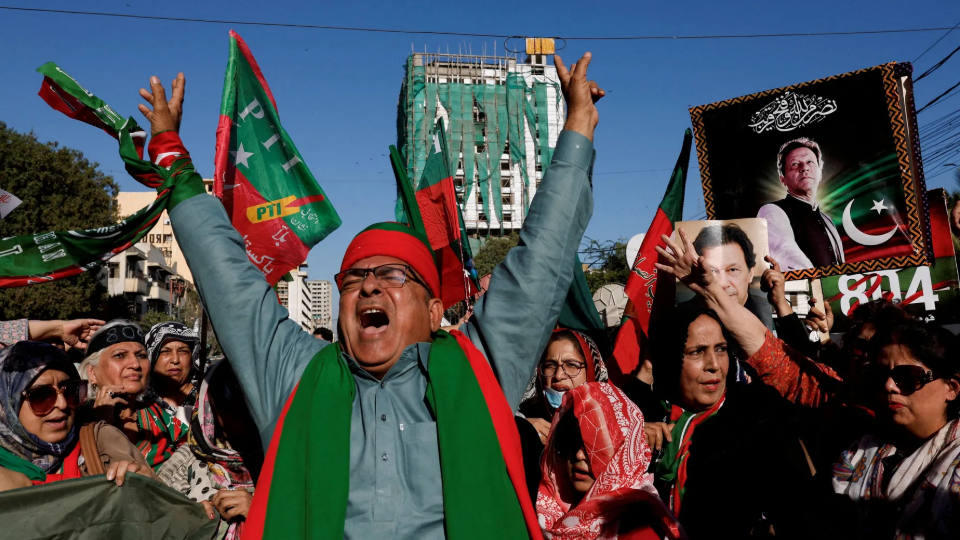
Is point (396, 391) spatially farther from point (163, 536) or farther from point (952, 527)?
point (952, 527)

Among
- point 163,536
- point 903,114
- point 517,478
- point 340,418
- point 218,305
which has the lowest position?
point 163,536

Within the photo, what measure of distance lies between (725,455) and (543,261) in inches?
64.7

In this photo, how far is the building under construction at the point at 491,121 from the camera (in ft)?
214

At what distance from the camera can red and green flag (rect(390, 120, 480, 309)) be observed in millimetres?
5727

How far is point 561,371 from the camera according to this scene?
400 cm

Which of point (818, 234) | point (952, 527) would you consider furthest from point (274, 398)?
point (818, 234)

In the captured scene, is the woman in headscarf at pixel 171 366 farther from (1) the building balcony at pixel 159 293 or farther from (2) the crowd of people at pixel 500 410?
(1) the building balcony at pixel 159 293

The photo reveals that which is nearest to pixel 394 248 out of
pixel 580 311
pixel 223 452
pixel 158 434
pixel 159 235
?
pixel 223 452

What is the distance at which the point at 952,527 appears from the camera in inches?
87.4

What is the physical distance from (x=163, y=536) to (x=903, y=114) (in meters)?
5.27

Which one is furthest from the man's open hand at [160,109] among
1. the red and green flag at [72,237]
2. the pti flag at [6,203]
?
the pti flag at [6,203]

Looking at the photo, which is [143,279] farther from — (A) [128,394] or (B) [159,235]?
(A) [128,394]

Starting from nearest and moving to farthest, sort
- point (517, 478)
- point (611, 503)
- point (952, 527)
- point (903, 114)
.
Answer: point (517, 478), point (952, 527), point (611, 503), point (903, 114)

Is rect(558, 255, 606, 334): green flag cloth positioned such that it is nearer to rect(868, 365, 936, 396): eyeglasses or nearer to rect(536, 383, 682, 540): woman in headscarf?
rect(536, 383, 682, 540): woman in headscarf
